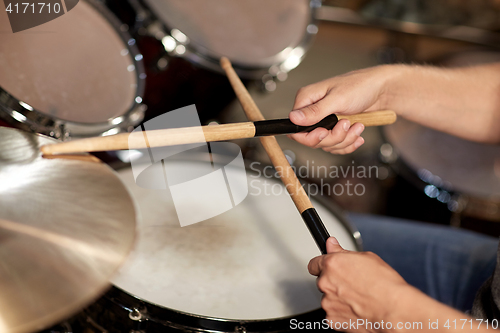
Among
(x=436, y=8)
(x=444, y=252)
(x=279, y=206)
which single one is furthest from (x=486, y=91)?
(x=436, y=8)

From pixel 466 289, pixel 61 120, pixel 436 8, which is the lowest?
pixel 466 289

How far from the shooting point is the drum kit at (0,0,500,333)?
0.42 meters

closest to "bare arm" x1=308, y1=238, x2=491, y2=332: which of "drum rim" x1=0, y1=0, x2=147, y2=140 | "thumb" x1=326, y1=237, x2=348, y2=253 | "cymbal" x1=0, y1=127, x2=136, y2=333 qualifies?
"thumb" x1=326, y1=237, x2=348, y2=253

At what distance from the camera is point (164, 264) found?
63cm

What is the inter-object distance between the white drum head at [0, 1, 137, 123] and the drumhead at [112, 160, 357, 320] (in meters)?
0.15

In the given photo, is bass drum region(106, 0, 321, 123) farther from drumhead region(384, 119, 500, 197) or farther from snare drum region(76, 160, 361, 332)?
drumhead region(384, 119, 500, 197)

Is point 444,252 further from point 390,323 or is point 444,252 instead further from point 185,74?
point 185,74

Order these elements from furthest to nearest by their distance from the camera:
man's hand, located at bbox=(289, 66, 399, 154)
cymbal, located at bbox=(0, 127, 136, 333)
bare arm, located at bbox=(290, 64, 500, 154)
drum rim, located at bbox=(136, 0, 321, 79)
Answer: drum rim, located at bbox=(136, 0, 321, 79) < bare arm, located at bbox=(290, 64, 500, 154) < man's hand, located at bbox=(289, 66, 399, 154) < cymbal, located at bbox=(0, 127, 136, 333)

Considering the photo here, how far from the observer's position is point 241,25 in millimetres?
1037

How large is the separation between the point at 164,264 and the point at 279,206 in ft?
0.91

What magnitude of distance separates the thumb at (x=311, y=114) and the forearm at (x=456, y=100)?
20 cm

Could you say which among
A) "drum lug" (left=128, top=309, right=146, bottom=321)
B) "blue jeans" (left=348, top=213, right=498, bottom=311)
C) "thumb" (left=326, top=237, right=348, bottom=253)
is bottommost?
"drum lug" (left=128, top=309, right=146, bottom=321)

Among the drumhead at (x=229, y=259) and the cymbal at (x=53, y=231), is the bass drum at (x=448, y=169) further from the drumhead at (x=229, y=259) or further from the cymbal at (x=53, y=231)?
the cymbal at (x=53, y=231)

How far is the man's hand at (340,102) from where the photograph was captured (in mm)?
587
